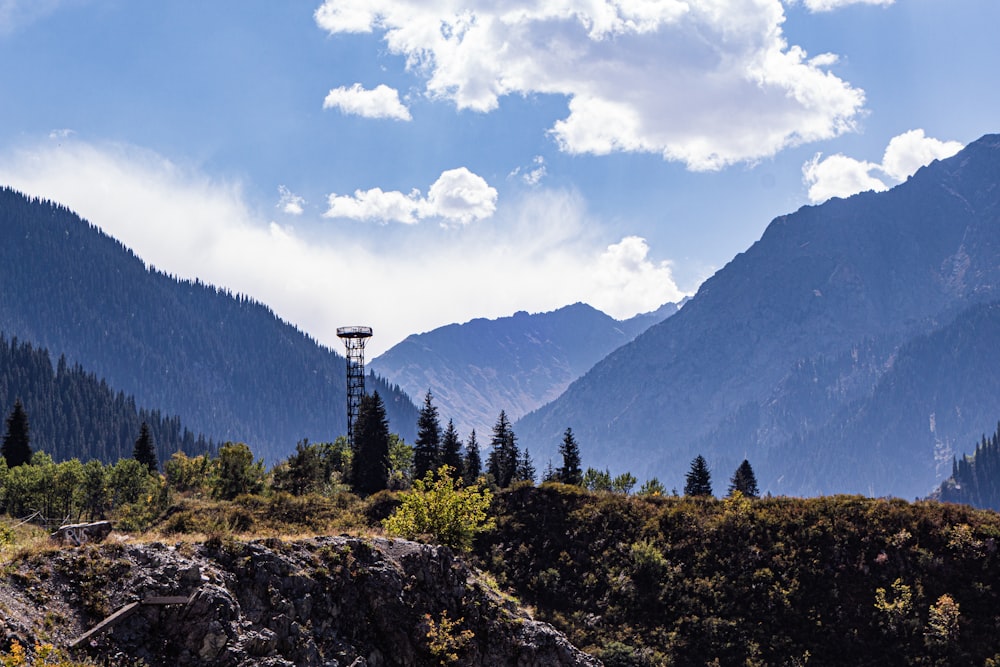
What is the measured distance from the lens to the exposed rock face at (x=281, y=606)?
2280 cm

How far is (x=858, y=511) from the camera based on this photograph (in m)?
58.7

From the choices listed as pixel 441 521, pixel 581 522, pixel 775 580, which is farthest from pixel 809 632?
pixel 441 521

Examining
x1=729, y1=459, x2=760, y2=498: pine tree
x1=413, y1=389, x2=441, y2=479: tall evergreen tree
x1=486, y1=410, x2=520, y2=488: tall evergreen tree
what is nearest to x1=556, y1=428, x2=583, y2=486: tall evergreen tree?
x1=486, y1=410, x2=520, y2=488: tall evergreen tree

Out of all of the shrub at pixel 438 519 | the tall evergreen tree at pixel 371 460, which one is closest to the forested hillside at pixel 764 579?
the shrub at pixel 438 519

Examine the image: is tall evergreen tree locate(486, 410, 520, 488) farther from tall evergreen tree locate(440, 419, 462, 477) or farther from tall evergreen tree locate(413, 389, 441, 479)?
tall evergreen tree locate(413, 389, 441, 479)

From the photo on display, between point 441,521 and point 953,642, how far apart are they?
102 feet

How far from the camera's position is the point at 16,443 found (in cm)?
10031

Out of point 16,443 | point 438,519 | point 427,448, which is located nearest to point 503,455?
point 427,448

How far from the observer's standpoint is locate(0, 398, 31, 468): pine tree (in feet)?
326

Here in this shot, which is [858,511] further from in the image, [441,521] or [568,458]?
[568,458]

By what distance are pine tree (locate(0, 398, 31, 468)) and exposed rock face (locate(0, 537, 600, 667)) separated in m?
83.1

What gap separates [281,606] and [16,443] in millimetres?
88789

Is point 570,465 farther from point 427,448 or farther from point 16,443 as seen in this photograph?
point 16,443

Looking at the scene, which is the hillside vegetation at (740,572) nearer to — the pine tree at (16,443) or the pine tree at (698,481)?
the pine tree at (16,443)
